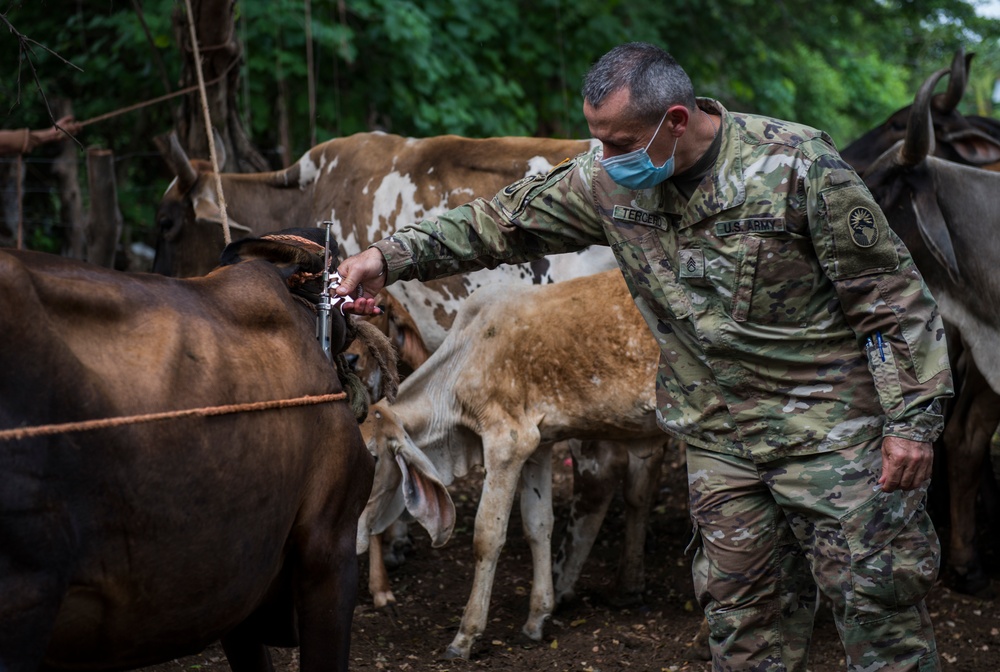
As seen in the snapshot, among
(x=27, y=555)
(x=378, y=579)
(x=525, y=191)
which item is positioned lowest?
(x=378, y=579)

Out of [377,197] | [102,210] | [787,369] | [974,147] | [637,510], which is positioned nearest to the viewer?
[787,369]

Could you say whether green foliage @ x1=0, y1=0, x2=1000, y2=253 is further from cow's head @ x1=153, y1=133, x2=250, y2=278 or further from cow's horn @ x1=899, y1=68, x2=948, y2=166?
cow's horn @ x1=899, y1=68, x2=948, y2=166

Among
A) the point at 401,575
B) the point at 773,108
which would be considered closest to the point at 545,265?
the point at 401,575

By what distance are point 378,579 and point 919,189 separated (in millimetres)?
3339

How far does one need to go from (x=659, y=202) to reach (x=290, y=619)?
5.48 ft

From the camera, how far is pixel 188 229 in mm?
7453

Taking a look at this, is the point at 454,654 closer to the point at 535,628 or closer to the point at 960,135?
the point at 535,628

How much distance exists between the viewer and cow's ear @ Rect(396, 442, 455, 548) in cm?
471

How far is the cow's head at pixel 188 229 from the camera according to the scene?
7.32 m

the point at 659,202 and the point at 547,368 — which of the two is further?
the point at 547,368

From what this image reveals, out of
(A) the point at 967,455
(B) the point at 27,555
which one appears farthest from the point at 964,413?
(B) the point at 27,555

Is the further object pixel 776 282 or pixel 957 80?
pixel 957 80

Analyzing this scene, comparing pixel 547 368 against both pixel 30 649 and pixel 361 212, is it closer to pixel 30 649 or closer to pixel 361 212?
pixel 361 212

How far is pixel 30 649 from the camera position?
229cm
